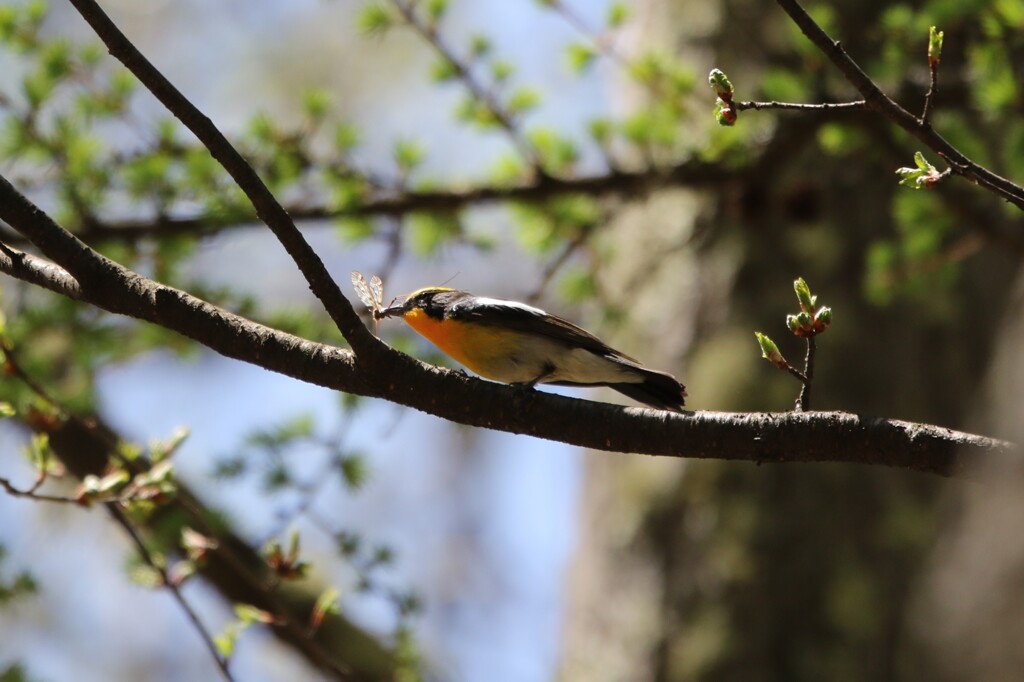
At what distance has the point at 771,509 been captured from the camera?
532 centimetres

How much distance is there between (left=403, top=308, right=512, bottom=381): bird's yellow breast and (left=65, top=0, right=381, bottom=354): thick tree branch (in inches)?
59.3

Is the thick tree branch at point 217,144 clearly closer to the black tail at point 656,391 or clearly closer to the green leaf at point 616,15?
the black tail at point 656,391

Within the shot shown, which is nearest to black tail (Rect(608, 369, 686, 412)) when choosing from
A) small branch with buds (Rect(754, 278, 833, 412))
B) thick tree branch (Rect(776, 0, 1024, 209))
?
small branch with buds (Rect(754, 278, 833, 412))

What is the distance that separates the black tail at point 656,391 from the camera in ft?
12.5

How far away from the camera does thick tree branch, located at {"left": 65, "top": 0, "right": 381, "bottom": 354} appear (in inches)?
91.8

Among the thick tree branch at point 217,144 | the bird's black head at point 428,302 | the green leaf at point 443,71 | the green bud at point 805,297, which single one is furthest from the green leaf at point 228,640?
the green leaf at point 443,71

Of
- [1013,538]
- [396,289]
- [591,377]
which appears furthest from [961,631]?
[396,289]

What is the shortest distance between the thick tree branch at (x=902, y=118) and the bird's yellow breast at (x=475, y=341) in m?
1.92

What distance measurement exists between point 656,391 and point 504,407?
131cm

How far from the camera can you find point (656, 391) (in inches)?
152

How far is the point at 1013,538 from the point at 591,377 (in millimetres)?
2718

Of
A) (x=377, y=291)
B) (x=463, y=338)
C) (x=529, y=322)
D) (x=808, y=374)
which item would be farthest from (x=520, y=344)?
(x=808, y=374)

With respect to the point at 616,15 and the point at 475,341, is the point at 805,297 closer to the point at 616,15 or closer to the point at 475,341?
the point at 475,341

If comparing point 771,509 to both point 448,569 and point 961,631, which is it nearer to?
point 961,631
